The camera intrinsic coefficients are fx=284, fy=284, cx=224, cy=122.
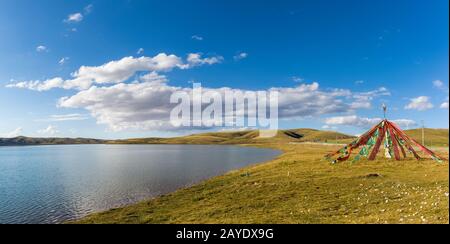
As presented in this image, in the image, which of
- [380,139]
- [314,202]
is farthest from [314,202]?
[380,139]

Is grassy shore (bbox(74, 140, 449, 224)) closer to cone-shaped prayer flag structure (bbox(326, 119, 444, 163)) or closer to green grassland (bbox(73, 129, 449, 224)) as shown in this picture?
green grassland (bbox(73, 129, 449, 224))

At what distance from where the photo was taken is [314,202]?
928 inches

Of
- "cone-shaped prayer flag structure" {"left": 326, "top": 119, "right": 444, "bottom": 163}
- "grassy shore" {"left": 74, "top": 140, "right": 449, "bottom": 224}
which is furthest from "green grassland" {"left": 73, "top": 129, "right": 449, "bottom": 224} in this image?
"cone-shaped prayer flag structure" {"left": 326, "top": 119, "right": 444, "bottom": 163}

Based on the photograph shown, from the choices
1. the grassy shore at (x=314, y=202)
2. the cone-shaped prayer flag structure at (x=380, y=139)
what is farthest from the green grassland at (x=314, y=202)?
the cone-shaped prayer flag structure at (x=380, y=139)

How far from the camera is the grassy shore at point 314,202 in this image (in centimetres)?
1789

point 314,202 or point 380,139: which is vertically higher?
point 380,139

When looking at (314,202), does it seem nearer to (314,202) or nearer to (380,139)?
(314,202)

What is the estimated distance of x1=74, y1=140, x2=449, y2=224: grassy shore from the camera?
17891 millimetres

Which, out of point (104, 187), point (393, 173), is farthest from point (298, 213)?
point (104, 187)
